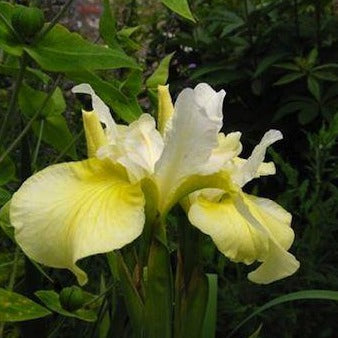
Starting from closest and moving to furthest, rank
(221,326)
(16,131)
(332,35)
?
1. (221,326)
2. (16,131)
3. (332,35)

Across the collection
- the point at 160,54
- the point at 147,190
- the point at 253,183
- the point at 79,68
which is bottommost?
the point at 253,183

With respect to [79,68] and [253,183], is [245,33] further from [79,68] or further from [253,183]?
[79,68]

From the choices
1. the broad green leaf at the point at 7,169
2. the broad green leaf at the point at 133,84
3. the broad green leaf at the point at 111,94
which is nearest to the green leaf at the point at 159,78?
the broad green leaf at the point at 133,84

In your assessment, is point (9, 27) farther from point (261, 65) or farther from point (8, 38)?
point (261, 65)

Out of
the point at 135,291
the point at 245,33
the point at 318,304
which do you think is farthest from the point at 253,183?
the point at 135,291

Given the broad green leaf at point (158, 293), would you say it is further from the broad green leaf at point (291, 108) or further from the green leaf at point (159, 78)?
the broad green leaf at point (291, 108)

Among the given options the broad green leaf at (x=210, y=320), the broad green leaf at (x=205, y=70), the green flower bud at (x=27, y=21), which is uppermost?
the green flower bud at (x=27, y=21)
